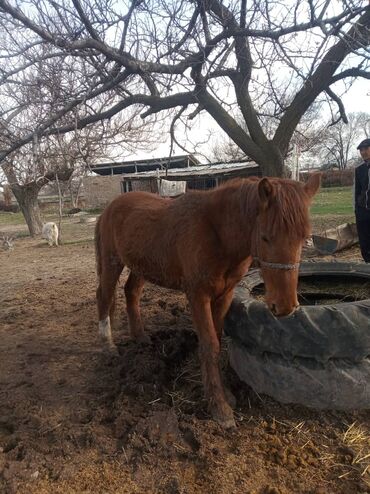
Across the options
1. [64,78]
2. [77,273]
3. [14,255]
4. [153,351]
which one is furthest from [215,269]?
[14,255]

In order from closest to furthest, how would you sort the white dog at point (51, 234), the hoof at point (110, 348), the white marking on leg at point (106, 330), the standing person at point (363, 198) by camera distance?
the hoof at point (110, 348) → the white marking on leg at point (106, 330) → the standing person at point (363, 198) → the white dog at point (51, 234)

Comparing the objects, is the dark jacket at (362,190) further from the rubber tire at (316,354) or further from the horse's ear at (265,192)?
the horse's ear at (265,192)

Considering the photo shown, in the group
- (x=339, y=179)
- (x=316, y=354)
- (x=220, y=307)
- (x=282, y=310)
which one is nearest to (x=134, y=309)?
(x=220, y=307)

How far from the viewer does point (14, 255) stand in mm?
11555

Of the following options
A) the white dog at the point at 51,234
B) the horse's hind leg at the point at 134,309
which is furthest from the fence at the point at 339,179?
the horse's hind leg at the point at 134,309

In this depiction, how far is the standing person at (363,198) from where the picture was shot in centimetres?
533

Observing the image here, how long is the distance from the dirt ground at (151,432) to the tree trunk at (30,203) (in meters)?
13.8

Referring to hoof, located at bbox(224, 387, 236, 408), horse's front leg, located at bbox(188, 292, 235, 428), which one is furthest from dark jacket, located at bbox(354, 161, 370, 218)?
hoof, located at bbox(224, 387, 236, 408)

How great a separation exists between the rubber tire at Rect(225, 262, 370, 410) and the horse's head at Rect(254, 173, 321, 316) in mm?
393

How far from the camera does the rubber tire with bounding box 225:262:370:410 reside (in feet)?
8.00

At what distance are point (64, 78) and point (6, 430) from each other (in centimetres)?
495

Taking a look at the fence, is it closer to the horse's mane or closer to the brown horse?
the brown horse

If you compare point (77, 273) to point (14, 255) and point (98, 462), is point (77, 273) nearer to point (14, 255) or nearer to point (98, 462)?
point (14, 255)

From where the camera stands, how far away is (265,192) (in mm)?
2141
